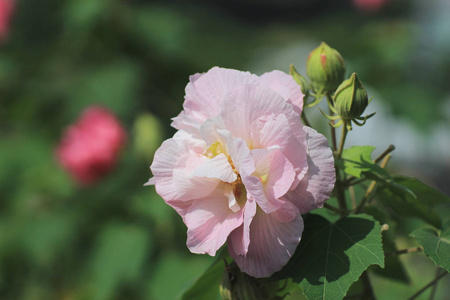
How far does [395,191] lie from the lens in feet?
2.53

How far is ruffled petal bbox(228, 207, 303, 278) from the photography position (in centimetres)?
63

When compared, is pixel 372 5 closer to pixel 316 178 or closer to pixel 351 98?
pixel 351 98

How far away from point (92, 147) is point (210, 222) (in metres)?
1.50

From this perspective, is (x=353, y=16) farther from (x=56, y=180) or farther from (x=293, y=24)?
(x=56, y=180)

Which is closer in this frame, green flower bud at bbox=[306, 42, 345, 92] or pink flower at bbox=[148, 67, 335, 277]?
pink flower at bbox=[148, 67, 335, 277]

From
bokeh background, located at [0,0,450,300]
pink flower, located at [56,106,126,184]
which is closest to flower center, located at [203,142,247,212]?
bokeh background, located at [0,0,450,300]

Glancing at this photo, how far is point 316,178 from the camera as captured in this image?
2.06 feet

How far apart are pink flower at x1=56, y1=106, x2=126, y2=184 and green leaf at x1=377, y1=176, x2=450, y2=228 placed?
1440mm

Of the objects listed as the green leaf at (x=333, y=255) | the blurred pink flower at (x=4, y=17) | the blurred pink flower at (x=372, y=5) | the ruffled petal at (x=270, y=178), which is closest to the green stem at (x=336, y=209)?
the green leaf at (x=333, y=255)

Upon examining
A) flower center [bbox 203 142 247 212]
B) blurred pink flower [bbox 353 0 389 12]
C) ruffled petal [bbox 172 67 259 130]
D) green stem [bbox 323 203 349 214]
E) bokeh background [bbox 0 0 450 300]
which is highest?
ruffled petal [bbox 172 67 259 130]

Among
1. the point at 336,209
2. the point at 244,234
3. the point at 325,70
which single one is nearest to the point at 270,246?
the point at 244,234

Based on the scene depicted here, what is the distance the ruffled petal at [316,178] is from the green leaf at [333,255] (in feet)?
0.21

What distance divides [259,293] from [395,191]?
228mm

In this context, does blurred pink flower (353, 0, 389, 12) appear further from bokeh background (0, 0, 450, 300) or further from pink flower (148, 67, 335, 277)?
pink flower (148, 67, 335, 277)
